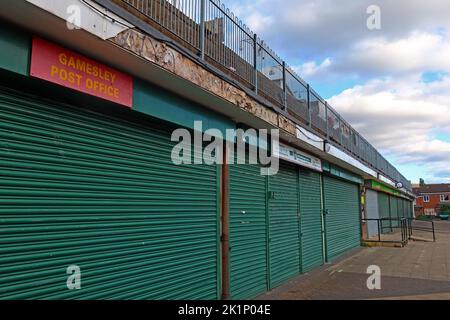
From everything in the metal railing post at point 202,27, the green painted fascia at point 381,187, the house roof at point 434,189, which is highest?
the house roof at point 434,189

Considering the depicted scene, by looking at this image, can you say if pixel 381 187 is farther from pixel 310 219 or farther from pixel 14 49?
pixel 14 49

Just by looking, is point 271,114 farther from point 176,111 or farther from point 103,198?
point 103,198

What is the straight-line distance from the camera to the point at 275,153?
8789 millimetres

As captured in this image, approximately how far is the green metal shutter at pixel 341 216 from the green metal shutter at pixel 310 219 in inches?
36.3

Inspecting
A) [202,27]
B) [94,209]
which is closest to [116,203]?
[94,209]

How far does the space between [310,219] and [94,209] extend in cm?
838

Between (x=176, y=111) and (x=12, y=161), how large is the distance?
255 centimetres

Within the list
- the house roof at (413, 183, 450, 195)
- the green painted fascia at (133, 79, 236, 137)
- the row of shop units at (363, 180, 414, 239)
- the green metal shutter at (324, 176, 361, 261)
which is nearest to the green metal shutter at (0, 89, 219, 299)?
the green painted fascia at (133, 79, 236, 137)

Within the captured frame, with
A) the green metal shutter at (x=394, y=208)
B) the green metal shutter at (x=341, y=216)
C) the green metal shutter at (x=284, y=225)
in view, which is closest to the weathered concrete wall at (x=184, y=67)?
the green metal shutter at (x=284, y=225)

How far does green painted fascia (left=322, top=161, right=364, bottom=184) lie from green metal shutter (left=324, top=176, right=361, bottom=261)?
0.23 meters

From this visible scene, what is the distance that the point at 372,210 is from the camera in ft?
77.5

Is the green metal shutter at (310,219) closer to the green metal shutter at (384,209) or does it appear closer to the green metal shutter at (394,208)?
the green metal shutter at (384,209)

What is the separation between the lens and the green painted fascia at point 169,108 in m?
5.00
